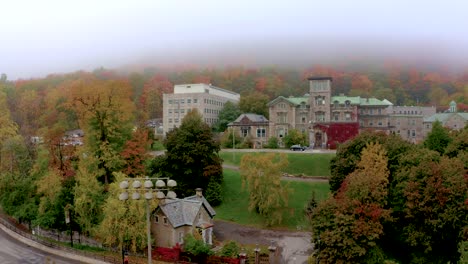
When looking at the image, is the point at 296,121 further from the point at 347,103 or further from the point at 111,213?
the point at 111,213

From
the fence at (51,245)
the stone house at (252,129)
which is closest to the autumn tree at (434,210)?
the fence at (51,245)

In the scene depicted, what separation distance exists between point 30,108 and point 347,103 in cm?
6319

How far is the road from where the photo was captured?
106 feet

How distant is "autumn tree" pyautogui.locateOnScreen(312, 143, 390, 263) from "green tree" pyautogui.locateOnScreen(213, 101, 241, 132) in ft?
168

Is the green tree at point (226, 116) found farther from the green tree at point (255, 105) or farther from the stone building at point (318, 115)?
the stone building at point (318, 115)

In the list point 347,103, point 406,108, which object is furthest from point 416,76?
point 347,103

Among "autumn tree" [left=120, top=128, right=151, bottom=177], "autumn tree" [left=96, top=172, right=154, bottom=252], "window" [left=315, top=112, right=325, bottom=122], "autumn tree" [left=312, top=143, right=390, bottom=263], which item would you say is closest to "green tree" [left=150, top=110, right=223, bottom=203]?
"autumn tree" [left=120, top=128, right=151, bottom=177]

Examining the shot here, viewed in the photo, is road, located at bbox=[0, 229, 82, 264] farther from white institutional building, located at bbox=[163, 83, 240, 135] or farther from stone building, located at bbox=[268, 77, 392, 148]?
white institutional building, located at bbox=[163, 83, 240, 135]

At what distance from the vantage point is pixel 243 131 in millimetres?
71500

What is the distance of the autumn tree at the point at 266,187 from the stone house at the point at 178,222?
5530 mm

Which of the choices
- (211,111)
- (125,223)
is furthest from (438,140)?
(211,111)

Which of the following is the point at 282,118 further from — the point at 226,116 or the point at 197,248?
the point at 197,248

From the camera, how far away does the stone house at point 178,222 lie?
111 ft

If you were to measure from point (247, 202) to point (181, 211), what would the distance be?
413 inches
